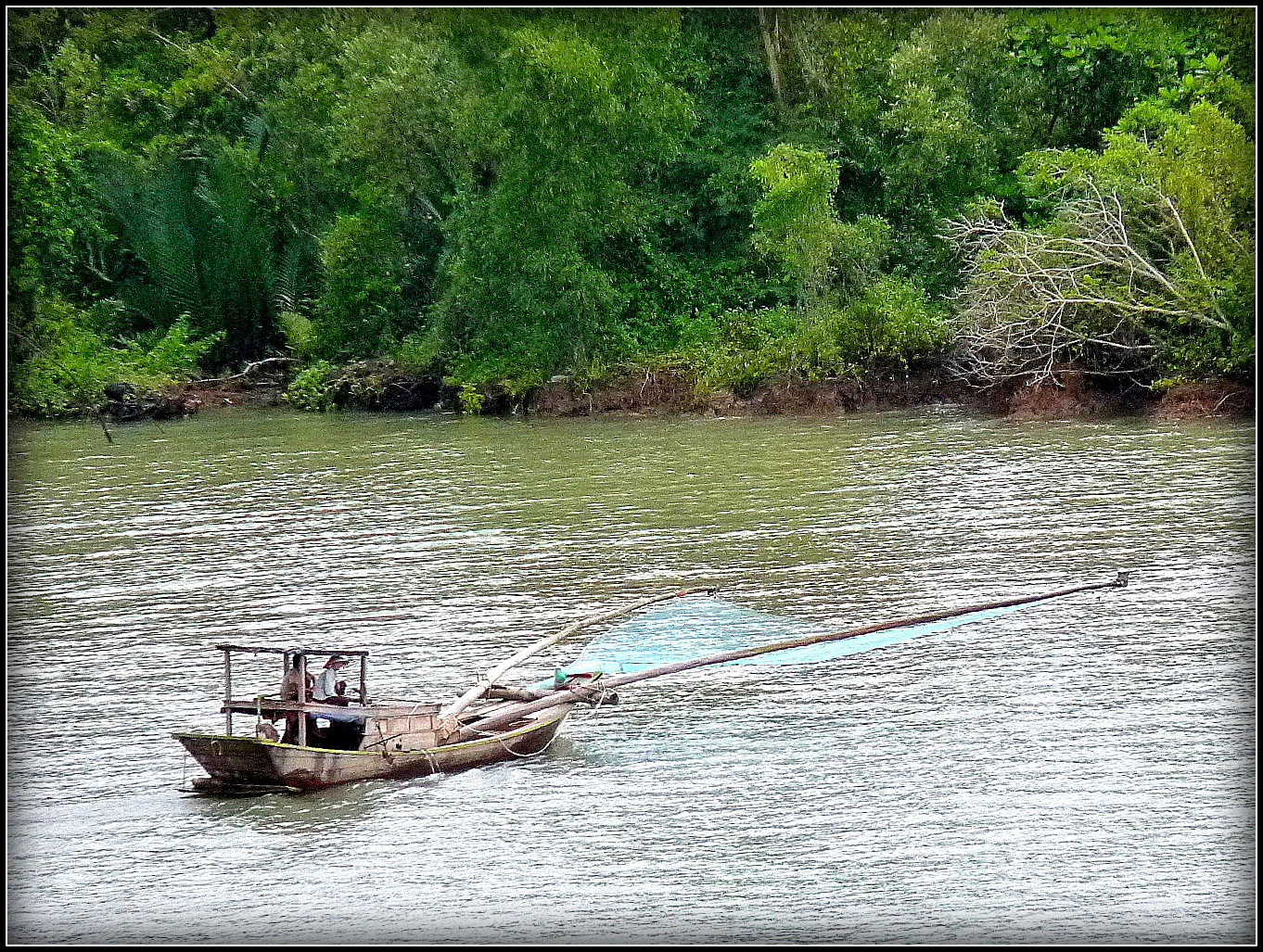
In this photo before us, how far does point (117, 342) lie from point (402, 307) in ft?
24.7

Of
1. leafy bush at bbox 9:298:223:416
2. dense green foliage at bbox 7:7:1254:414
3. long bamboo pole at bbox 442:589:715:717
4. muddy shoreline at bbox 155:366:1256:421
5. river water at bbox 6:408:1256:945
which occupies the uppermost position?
dense green foliage at bbox 7:7:1254:414

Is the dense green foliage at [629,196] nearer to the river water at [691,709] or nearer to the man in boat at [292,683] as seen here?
the river water at [691,709]

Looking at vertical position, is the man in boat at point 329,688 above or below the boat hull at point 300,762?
above

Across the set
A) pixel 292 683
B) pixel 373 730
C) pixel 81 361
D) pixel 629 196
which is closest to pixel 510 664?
pixel 373 730

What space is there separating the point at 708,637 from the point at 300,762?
17.5 ft

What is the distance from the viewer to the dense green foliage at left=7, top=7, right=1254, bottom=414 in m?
31.7

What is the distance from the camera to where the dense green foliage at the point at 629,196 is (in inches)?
1249

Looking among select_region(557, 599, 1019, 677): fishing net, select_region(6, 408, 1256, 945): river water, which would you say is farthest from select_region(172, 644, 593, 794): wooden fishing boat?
select_region(557, 599, 1019, 677): fishing net

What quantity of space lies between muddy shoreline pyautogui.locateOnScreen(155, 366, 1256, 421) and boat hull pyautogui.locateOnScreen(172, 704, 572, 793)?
2155cm

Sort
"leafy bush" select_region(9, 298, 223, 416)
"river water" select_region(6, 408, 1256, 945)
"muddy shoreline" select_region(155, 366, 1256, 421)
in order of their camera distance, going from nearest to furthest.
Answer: "river water" select_region(6, 408, 1256, 945) → "leafy bush" select_region(9, 298, 223, 416) → "muddy shoreline" select_region(155, 366, 1256, 421)

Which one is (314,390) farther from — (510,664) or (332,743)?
(332,743)

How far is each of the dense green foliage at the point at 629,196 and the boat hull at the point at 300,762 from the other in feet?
53.3

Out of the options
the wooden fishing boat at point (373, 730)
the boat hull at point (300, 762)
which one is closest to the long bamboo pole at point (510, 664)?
the wooden fishing boat at point (373, 730)

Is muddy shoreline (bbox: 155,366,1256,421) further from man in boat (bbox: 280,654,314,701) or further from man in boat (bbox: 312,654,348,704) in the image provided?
man in boat (bbox: 280,654,314,701)
